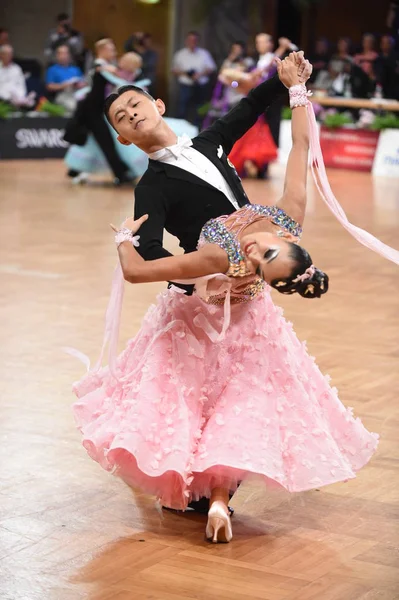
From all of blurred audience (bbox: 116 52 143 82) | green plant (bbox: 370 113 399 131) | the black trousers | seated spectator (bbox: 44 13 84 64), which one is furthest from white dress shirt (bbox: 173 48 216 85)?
the black trousers

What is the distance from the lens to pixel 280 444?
337 cm

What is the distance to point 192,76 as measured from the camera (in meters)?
19.2

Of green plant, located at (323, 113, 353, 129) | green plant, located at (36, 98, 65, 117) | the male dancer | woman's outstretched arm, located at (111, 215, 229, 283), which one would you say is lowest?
green plant, located at (36, 98, 65, 117)

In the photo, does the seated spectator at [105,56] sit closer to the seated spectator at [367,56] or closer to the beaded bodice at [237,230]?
the seated spectator at [367,56]

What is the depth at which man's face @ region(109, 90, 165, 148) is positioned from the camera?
3434 mm

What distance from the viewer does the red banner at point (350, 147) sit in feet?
51.5

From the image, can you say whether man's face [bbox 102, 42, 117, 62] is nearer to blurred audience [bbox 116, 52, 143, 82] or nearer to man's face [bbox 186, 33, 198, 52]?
blurred audience [bbox 116, 52, 143, 82]

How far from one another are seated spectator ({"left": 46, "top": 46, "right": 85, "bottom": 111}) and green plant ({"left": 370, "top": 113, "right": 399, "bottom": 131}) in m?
4.68

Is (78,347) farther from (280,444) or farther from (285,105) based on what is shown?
(285,105)

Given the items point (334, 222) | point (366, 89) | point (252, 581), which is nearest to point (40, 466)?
point (252, 581)

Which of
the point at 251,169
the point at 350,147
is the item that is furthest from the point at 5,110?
Result: the point at 350,147

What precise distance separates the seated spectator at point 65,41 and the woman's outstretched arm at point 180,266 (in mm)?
14586

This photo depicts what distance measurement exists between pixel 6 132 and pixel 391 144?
544cm

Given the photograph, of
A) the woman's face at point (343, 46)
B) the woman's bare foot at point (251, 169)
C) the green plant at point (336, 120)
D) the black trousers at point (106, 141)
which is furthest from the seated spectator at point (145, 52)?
the black trousers at point (106, 141)
